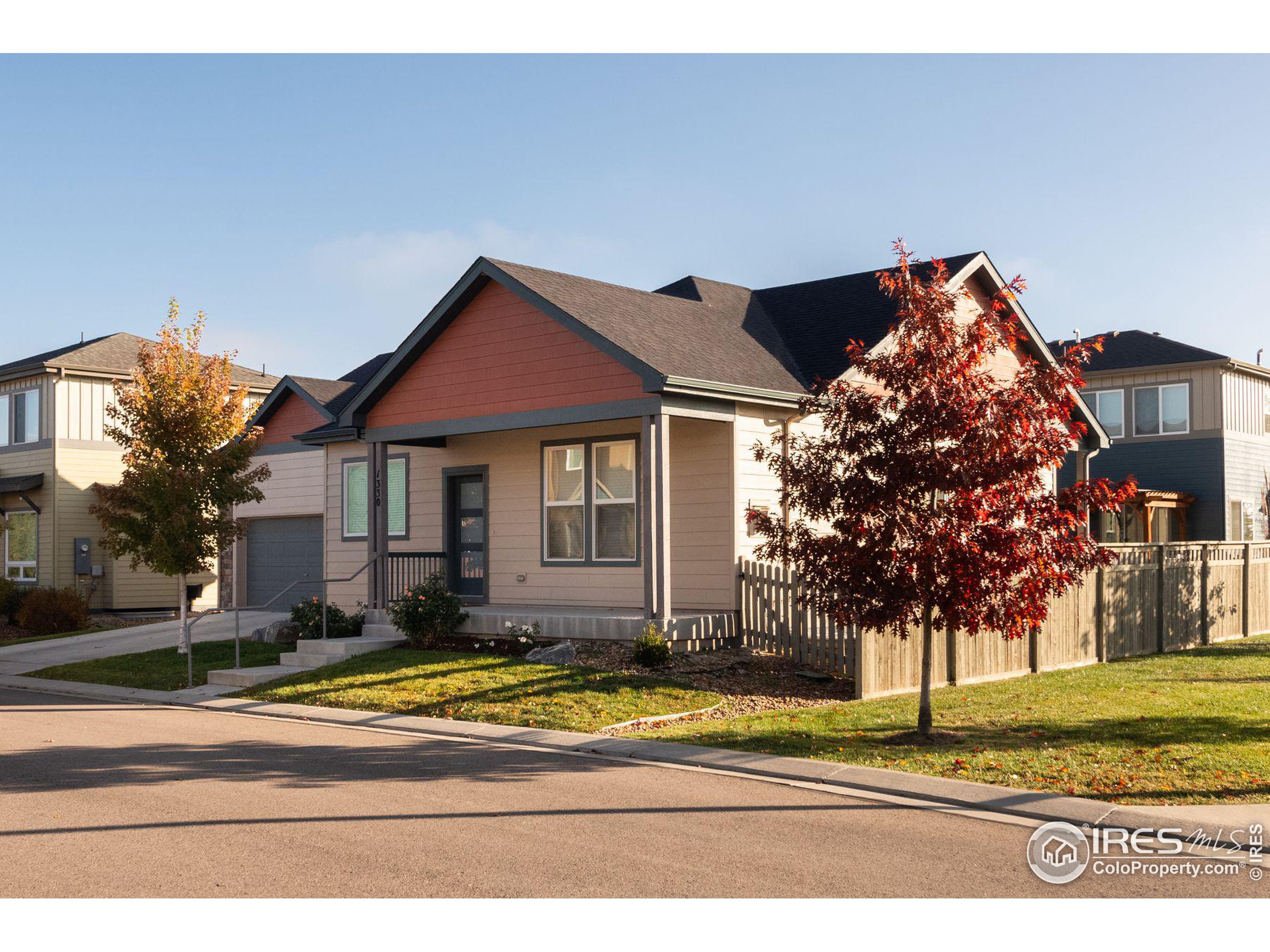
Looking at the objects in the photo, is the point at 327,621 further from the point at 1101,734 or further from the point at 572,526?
the point at 1101,734

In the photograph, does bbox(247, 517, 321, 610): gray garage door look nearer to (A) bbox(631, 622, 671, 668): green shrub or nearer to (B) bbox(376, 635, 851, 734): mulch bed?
(B) bbox(376, 635, 851, 734): mulch bed

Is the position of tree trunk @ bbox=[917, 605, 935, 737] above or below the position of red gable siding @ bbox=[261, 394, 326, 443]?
below

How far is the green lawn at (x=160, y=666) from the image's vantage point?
1845cm

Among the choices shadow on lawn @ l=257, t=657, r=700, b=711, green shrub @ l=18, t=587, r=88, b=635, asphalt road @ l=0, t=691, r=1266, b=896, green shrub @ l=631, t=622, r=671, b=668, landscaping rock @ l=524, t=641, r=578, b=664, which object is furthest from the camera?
green shrub @ l=18, t=587, r=88, b=635

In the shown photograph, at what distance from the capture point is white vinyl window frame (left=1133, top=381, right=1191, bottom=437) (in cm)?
3188

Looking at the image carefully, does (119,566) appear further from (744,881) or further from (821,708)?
(744,881)

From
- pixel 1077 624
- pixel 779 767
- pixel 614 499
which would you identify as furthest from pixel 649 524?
pixel 1077 624

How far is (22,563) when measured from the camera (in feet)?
109

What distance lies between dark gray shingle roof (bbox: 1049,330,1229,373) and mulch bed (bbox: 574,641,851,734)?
18.2 metres

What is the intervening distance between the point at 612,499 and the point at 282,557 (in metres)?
11.8

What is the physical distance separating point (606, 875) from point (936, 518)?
5893 millimetres

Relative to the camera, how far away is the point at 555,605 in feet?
66.2

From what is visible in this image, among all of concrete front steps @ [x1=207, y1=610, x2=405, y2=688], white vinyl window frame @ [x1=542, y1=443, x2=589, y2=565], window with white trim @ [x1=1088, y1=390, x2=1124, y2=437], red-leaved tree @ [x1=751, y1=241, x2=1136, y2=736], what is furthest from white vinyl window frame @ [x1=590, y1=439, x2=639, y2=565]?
window with white trim @ [x1=1088, y1=390, x2=1124, y2=437]

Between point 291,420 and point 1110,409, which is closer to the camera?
point 291,420
